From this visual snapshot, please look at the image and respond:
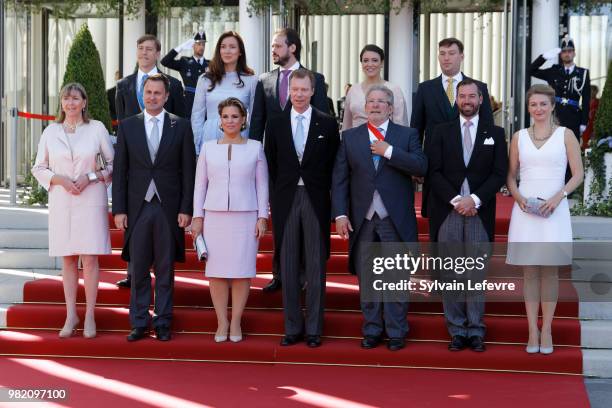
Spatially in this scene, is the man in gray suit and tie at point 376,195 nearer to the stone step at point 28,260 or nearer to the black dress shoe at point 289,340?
the black dress shoe at point 289,340

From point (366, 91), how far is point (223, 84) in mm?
1025

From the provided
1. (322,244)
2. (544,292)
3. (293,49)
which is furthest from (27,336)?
(544,292)

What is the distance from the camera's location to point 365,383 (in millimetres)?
5852

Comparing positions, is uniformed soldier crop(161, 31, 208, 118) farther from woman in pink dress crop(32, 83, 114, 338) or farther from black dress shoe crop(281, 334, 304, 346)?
black dress shoe crop(281, 334, 304, 346)

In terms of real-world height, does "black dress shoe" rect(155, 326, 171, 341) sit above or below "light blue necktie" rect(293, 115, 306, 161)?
below

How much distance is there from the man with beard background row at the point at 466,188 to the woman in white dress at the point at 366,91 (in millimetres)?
651

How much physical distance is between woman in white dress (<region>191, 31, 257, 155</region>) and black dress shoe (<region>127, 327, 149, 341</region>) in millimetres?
1426

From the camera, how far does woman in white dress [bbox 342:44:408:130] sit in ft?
22.6

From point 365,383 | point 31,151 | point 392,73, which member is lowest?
point 365,383

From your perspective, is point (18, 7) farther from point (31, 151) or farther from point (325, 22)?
point (325, 22)

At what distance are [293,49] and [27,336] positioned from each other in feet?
8.88

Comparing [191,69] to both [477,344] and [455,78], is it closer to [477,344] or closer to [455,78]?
[455,78]

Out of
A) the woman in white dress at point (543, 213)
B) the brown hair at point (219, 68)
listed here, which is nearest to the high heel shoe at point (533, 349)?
the woman in white dress at point (543, 213)

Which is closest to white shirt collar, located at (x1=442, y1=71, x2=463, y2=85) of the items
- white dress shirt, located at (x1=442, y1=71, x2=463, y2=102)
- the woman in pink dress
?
white dress shirt, located at (x1=442, y1=71, x2=463, y2=102)
